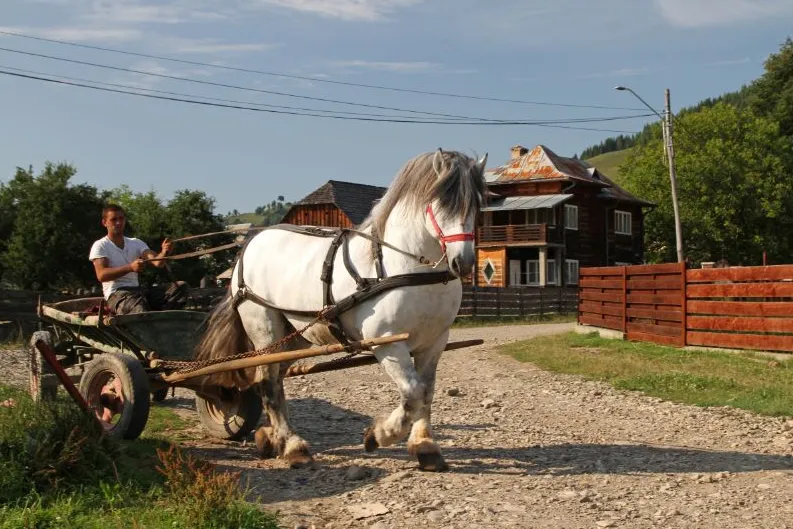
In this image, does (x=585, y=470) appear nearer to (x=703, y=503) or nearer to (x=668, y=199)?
(x=703, y=503)

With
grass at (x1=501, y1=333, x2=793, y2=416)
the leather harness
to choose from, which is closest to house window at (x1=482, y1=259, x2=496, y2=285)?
grass at (x1=501, y1=333, x2=793, y2=416)

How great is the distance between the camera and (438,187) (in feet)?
19.5

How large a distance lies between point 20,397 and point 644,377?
8554 mm

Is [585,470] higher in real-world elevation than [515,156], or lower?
lower

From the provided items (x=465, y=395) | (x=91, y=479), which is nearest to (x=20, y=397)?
(x=91, y=479)

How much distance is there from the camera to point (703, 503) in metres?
5.33

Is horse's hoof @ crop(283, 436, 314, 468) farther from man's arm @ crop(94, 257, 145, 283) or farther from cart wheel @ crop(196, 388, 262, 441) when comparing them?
man's arm @ crop(94, 257, 145, 283)

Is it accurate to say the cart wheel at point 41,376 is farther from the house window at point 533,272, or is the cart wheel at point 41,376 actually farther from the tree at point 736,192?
the tree at point 736,192

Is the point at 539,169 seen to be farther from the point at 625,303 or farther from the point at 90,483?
the point at 90,483

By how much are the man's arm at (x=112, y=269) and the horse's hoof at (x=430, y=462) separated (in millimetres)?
3217

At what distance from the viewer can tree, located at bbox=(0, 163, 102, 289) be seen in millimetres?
35250

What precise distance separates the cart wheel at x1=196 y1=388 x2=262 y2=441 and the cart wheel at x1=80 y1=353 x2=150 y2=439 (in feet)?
3.14

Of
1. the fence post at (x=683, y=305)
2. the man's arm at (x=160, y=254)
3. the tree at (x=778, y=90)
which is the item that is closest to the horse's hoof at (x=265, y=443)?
the man's arm at (x=160, y=254)

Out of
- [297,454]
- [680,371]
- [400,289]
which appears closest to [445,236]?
[400,289]
